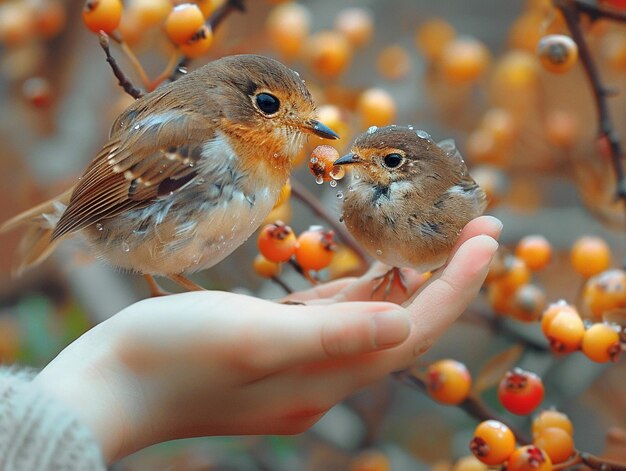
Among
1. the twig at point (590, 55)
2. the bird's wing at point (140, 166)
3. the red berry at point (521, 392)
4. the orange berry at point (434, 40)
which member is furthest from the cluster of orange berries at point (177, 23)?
the orange berry at point (434, 40)

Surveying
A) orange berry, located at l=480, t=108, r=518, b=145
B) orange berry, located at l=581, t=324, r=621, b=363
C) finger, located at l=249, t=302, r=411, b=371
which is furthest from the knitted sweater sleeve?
orange berry, located at l=480, t=108, r=518, b=145

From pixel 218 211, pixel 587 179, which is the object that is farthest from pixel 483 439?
pixel 587 179

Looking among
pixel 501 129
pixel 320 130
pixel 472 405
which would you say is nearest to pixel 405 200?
pixel 320 130

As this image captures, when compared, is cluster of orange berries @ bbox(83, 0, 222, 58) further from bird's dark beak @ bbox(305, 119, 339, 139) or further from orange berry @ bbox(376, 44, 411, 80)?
orange berry @ bbox(376, 44, 411, 80)

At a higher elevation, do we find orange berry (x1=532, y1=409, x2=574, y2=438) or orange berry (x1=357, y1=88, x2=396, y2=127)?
orange berry (x1=357, y1=88, x2=396, y2=127)

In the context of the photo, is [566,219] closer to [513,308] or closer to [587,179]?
[587,179]

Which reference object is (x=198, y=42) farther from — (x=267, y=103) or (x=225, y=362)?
(x=225, y=362)
